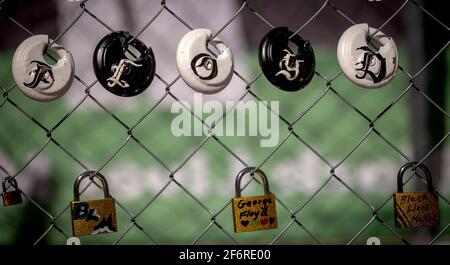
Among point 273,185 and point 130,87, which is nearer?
point 130,87

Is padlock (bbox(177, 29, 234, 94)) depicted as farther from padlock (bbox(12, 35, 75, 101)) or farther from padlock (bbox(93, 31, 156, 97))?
padlock (bbox(12, 35, 75, 101))

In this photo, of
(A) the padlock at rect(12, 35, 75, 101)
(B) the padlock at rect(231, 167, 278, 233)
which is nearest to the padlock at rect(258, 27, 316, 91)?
(B) the padlock at rect(231, 167, 278, 233)

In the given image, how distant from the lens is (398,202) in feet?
3.53

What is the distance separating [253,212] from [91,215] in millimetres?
273

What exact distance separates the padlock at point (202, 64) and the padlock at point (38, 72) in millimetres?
199

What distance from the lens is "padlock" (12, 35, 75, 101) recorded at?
3.29 feet

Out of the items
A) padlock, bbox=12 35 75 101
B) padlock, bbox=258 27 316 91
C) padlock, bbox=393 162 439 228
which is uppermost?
padlock, bbox=258 27 316 91

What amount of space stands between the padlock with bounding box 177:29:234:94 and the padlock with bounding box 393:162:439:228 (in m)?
0.37

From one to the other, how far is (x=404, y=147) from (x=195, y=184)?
1.57 feet

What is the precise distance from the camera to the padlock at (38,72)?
3.29 feet

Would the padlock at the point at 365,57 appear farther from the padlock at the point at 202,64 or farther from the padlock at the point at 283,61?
the padlock at the point at 202,64

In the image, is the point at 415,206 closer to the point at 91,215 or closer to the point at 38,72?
the point at 91,215
